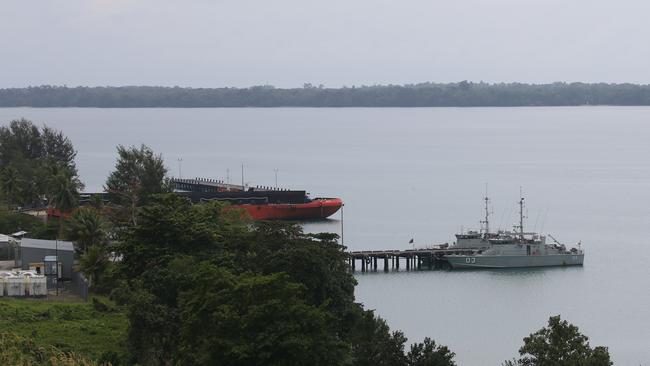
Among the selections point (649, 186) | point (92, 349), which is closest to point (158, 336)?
point (92, 349)

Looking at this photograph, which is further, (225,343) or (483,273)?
(483,273)

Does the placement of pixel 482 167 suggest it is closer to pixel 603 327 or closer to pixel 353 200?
pixel 353 200

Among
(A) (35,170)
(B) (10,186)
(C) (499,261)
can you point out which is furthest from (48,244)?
(A) (35,170)

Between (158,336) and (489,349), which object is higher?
(158,336)

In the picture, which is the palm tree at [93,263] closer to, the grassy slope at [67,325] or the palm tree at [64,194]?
the grassy slope at [67,325]

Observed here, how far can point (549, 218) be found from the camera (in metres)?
91.4

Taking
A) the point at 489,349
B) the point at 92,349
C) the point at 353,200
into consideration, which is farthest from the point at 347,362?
the point at 353,200

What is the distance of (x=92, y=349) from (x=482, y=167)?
4251 inches

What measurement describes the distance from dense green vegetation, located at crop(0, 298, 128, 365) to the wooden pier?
26.6m

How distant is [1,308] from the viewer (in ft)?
128

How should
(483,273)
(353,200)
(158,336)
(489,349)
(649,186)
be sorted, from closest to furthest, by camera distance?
1. (158,336)
2. (489,349)
3. (483,273)
4. (353,200)
5. (649,186)

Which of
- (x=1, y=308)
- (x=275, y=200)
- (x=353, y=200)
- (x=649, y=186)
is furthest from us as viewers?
(x=649, y=186)

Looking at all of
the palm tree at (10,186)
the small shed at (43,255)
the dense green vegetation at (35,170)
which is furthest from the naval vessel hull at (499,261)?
the palm tree at (10,186)

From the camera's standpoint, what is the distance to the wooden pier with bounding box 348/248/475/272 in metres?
65.9
